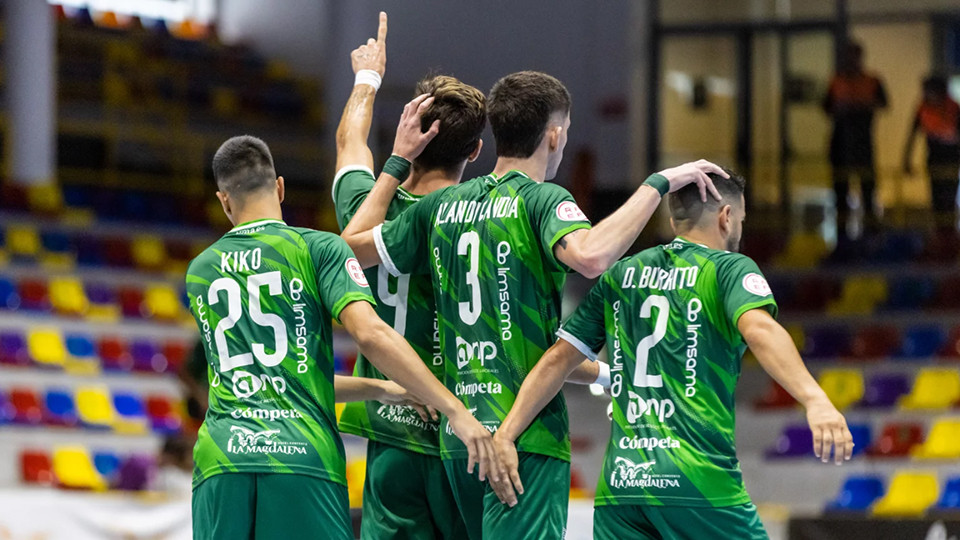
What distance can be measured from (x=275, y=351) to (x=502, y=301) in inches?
30.7

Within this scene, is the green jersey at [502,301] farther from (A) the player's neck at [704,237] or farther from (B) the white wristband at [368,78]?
(B) the white wristband at [368,78]

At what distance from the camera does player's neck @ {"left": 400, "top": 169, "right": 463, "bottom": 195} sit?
17.4 ft

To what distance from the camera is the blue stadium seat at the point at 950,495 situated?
12.8 m

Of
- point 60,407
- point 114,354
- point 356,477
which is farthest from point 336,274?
point 114,354

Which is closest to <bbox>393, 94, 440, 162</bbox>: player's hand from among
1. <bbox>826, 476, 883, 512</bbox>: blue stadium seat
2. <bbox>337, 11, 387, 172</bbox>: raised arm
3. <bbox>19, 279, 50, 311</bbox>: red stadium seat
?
<bbox>337, 11, 387, 172</bbox>: raised arm

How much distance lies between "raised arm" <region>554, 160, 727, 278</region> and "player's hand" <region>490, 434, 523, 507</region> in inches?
25.1

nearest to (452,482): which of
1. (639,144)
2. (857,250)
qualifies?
(857,250)

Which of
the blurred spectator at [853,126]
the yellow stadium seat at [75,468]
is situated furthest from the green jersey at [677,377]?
the blurred spectator at [853,126]

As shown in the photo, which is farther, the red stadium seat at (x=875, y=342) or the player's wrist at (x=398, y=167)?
the red stadium seat at (x=875, y=342)

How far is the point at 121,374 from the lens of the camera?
1427 centimetres

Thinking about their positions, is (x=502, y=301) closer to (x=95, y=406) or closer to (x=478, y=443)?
(x=478, y=443)

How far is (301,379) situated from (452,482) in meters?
0.66

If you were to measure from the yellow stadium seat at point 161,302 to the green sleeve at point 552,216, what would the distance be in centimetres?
1121

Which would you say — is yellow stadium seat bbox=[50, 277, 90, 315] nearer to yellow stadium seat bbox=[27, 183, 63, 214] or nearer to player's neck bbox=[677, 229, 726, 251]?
yellow stadium seat bbox=[27, 183, 63, 214]
